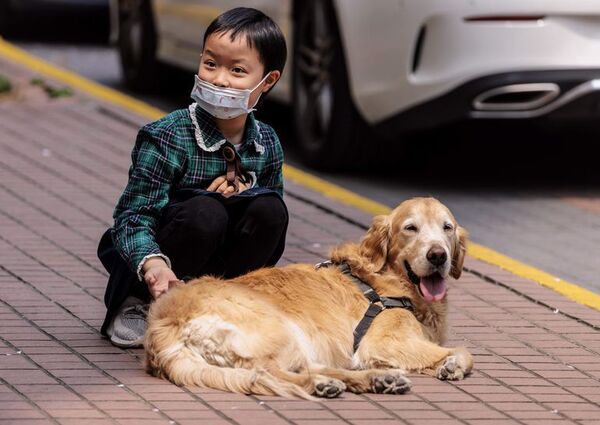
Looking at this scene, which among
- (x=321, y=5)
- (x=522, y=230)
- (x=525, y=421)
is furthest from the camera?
(x=321, y=5)

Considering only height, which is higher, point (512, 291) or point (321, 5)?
point (321, 5)

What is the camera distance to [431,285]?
5820 mm

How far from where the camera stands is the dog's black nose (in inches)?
224

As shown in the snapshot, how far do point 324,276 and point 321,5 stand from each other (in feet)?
13.3

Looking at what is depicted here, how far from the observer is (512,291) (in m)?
7.17

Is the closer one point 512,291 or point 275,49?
point 275,49

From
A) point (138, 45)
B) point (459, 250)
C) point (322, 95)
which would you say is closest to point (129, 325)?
point (459, 250)

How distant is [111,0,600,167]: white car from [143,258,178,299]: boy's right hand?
343cm

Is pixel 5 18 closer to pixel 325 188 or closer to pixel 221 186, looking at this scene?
pixel 325 188

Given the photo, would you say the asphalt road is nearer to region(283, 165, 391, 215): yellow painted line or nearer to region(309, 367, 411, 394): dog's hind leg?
region(283, 165, 391, 215): yellow painted line

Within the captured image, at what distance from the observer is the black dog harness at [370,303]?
18.6 ft

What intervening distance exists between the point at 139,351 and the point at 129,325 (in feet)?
0.40

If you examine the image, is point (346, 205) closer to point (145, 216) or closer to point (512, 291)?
point (512, 291)

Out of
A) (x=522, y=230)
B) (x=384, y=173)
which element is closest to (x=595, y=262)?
(x=522, y=230)
